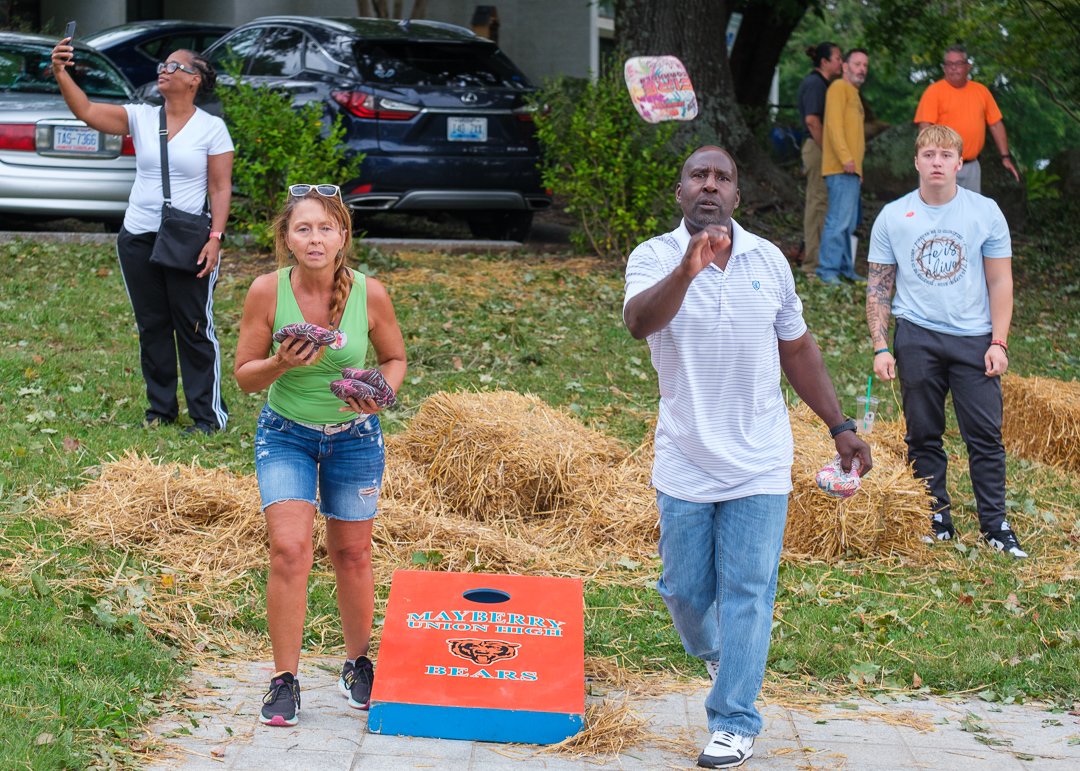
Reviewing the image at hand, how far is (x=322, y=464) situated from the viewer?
449 cm

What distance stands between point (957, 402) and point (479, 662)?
3.21 metres

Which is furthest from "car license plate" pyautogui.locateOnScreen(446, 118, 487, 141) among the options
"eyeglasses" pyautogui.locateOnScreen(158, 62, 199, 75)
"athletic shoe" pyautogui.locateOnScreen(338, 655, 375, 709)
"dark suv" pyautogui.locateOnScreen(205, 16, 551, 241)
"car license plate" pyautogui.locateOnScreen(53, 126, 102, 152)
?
"athletic shoe" pyautogui.locateOnScreen(338, 655, 375, 709)

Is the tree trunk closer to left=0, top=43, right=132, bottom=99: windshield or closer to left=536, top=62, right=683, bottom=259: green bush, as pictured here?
left=536, top=62, right=683, bottom=259: green bush

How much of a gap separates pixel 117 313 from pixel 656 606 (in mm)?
5790

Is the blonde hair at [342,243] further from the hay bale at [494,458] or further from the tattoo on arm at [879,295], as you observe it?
the tattoo on arm at [879,295]

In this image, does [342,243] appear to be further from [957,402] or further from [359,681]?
[957,402]

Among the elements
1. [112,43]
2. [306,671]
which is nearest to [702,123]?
[112,43]

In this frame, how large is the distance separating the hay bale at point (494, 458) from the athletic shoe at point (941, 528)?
5.37ft

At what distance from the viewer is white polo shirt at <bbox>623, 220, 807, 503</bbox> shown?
411 centimetres

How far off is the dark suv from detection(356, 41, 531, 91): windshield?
0.01 meters

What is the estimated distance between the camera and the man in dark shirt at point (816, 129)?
12766mm

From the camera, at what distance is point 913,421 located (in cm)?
684

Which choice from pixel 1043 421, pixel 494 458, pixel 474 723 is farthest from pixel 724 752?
pixel 1043 421

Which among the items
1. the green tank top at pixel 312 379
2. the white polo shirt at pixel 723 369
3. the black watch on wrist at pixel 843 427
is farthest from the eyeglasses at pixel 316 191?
the black watch on wrist at pixel 843 427
